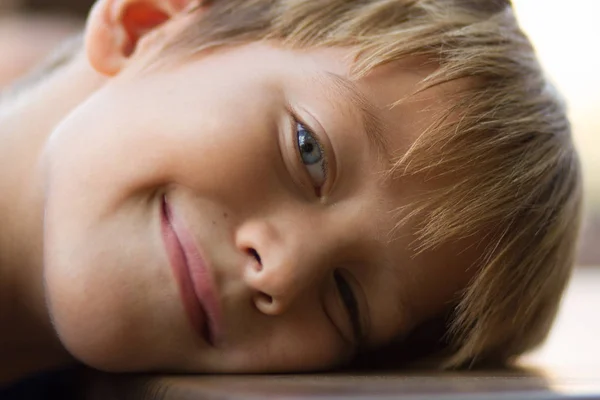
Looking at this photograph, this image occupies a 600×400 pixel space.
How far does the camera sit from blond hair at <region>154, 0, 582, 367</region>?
0.75 meters

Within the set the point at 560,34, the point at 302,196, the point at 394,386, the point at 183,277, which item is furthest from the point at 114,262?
the point at 560,34

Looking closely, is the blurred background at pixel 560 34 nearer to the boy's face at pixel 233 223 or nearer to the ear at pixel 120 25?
the ear at pixel 120 25

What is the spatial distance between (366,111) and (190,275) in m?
0.23

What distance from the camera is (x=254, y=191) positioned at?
72cm

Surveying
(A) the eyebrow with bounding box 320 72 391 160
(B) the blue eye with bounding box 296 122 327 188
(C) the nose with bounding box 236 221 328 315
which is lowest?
(C) the nose with bounding box 236 221 328 315

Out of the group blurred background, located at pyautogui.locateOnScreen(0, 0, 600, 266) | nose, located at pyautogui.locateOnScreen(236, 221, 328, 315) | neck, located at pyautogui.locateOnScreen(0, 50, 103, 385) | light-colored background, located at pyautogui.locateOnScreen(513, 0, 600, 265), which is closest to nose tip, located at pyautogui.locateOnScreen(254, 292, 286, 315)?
nose, located at pyautogui.locateOnScreen(236, 221, 328, 315)

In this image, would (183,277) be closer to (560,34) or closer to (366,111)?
(366,111)

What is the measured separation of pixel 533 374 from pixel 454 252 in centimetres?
14

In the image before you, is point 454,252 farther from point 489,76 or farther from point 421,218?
point 489,76

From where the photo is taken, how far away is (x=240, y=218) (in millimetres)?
718

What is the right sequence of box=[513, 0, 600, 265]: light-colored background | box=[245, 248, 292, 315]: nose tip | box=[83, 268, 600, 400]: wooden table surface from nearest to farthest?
1. box=[83, 268, 600, 400]: wooden table surface
2. box=[245, 248, 292, 315]: nose tip
3. box=[513, 0, 600, 265]: light-colored background

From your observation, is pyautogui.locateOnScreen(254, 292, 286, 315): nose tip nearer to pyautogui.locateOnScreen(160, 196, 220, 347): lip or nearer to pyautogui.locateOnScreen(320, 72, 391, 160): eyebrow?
pyautogui.locateOnScreen(160, 196, 220, 347): lip

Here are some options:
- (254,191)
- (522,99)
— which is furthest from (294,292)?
(522,99)

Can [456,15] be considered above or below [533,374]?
above
